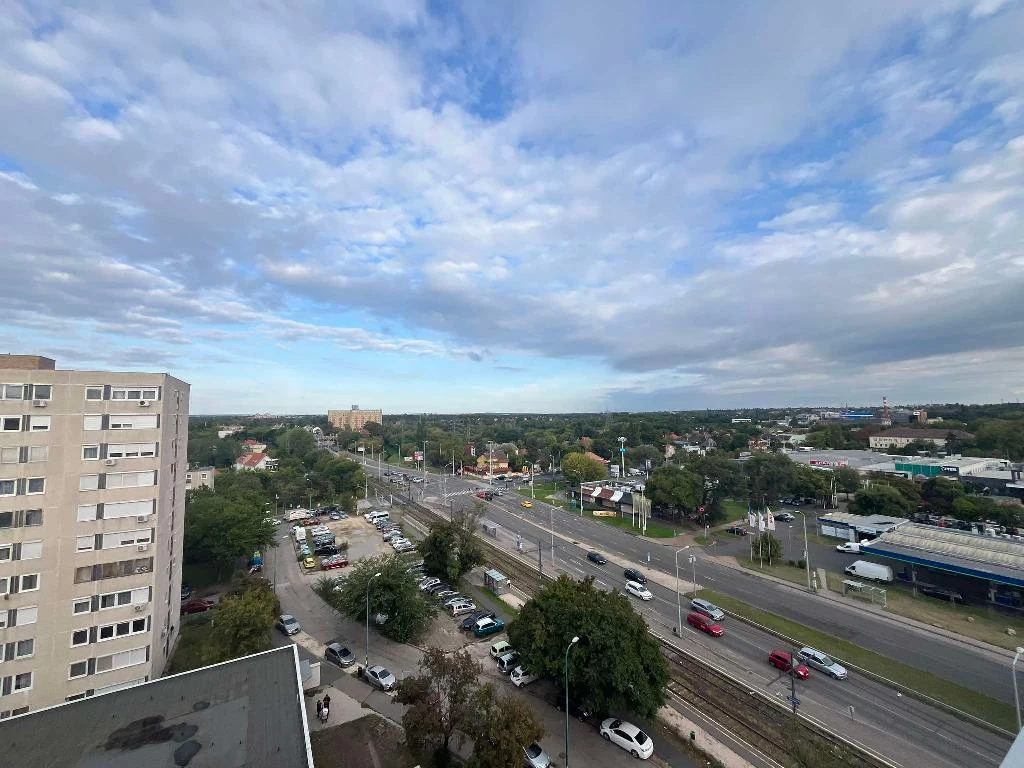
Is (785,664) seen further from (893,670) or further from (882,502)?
(882,502)

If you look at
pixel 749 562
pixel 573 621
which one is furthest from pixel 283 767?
pixel 749 562

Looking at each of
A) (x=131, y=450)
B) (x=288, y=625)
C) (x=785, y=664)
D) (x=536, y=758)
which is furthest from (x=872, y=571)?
(x=131, y=450)

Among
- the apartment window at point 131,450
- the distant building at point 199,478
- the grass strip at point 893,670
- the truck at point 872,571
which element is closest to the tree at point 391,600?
the apartment window at point 131,450

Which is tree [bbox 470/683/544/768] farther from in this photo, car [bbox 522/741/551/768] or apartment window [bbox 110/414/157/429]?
apartment window [bbox 110/414/157/429]

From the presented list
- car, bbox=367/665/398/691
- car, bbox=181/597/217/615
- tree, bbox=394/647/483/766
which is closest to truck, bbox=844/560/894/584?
tree, bbox=394/647/483/766

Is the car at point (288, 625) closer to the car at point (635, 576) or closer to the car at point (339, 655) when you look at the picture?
the car at point (339, 655)
